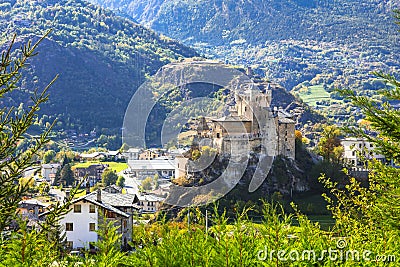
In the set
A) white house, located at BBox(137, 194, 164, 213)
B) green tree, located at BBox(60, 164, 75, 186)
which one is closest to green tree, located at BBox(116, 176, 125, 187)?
green tree, located at BBox(60, 164, 75, 186)

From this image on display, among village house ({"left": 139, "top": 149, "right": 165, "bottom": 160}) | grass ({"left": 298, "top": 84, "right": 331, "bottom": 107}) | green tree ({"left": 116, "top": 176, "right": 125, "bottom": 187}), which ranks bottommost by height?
green tree ({"left": 116, "top": 176, "right": 125, "bottom": 187})

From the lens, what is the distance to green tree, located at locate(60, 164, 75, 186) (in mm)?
49469

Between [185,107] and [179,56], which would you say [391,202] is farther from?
[179,56]

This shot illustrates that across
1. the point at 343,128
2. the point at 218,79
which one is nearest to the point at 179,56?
the point at 218,79

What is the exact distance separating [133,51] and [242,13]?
79624mm

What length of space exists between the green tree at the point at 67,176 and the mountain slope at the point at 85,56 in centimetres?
2429

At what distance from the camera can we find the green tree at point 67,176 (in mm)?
49469

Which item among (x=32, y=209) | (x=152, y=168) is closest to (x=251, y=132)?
(x=152, y=168)

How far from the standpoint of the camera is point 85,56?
10200 cm

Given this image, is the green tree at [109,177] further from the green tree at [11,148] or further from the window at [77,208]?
the green tree at [11,148]

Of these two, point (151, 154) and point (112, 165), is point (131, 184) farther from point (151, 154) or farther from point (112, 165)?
point (112, 165)

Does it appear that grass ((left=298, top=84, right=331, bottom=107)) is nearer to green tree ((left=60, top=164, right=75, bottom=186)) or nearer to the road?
the road

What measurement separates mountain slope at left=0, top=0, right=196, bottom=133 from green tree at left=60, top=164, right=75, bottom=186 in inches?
956

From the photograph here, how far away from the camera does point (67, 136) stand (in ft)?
261
